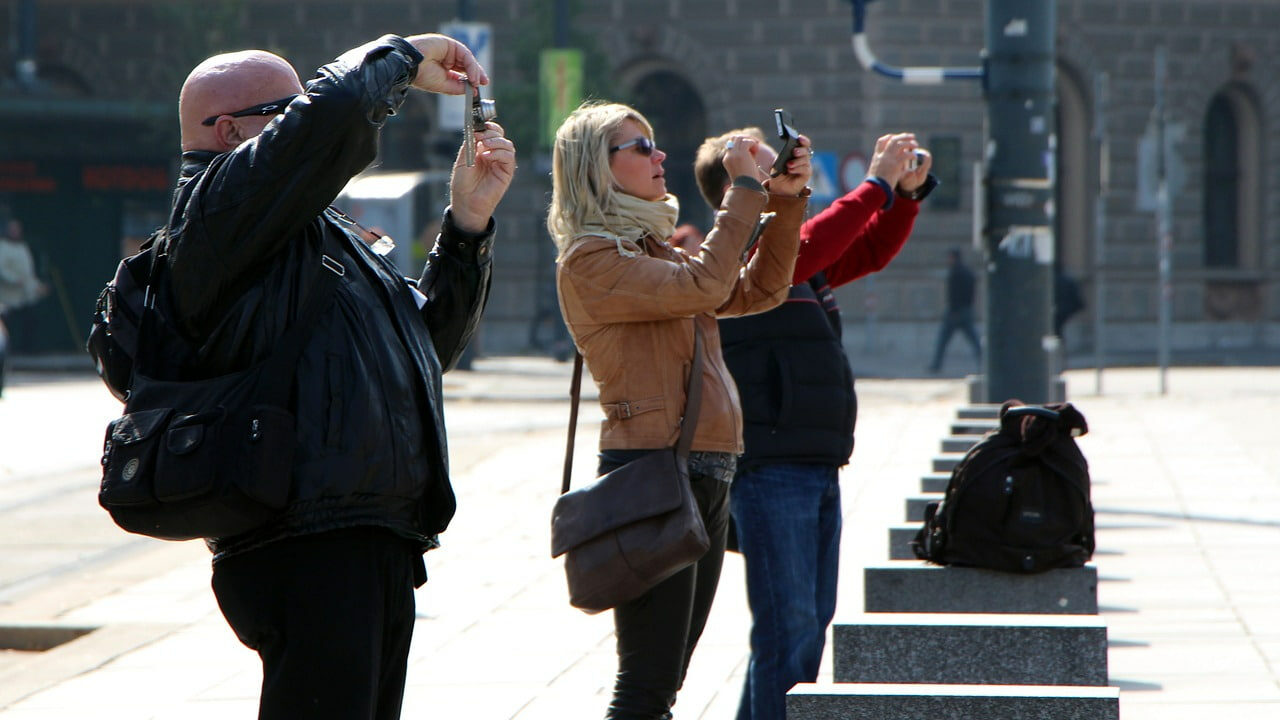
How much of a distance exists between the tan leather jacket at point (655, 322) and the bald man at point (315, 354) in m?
0.82

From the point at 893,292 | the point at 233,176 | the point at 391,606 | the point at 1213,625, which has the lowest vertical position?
the point at 893,292

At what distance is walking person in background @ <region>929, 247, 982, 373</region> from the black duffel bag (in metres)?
20.1

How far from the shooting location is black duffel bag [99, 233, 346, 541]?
100 inches

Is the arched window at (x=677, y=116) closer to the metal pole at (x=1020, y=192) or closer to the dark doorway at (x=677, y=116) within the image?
the dark doorway at (x=677, y=116)

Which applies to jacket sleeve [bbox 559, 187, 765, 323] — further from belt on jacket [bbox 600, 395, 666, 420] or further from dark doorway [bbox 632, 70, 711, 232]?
dark doorway [bbox 632, 70, 711, 232]

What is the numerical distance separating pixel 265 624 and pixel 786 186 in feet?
5.39

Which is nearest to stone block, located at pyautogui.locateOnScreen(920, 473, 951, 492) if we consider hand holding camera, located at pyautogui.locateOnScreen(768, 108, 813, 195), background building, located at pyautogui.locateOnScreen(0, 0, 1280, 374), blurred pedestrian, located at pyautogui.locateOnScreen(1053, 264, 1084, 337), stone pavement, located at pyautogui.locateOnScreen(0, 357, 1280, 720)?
stone pavement, located at pyautogui.locateOnScreen(0, 357, 1280, 720)

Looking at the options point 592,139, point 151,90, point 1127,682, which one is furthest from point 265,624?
point 151,90

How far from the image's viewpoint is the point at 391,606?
2.78 meters

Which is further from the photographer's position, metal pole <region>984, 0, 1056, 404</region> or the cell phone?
metal pole <region>984, 0, 1056, 404</region>

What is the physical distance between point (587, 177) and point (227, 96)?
1100 millimetres

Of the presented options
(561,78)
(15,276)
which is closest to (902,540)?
(561,78)

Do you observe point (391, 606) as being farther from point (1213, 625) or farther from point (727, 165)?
point (1213, 625)

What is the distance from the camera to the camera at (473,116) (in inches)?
117
